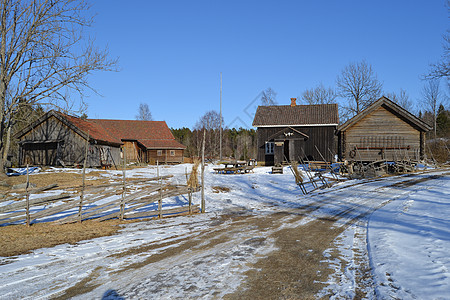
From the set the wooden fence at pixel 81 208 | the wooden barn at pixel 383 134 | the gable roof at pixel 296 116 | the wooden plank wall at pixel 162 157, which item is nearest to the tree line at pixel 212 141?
the wooden plank wall at pixel 162 157

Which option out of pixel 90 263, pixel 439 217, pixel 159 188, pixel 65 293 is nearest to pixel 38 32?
pixel 159 188

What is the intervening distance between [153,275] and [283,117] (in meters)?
31.9

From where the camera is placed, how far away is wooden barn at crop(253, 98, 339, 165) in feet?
111

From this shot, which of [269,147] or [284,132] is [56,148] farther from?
[284,132]

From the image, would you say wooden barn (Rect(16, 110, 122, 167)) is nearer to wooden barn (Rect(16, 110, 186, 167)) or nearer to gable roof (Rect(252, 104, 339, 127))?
wooden barn (Rect(16, 110, 186, 167))

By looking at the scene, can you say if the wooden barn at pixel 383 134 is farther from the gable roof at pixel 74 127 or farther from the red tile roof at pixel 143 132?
Answer: the red tile roof at pixel 143 132

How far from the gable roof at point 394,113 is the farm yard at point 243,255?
17.3 metres

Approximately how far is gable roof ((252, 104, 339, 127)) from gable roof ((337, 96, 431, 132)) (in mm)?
5242

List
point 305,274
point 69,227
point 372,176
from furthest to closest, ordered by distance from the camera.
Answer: point 372,176
point 69,227
point 305,274

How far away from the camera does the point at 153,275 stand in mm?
5562

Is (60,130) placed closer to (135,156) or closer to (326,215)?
(135,156)

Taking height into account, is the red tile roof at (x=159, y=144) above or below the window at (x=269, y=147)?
above

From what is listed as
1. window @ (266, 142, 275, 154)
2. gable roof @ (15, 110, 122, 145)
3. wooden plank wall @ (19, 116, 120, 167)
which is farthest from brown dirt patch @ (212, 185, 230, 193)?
window @ (266, 142, 275, 154)

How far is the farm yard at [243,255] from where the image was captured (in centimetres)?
491
